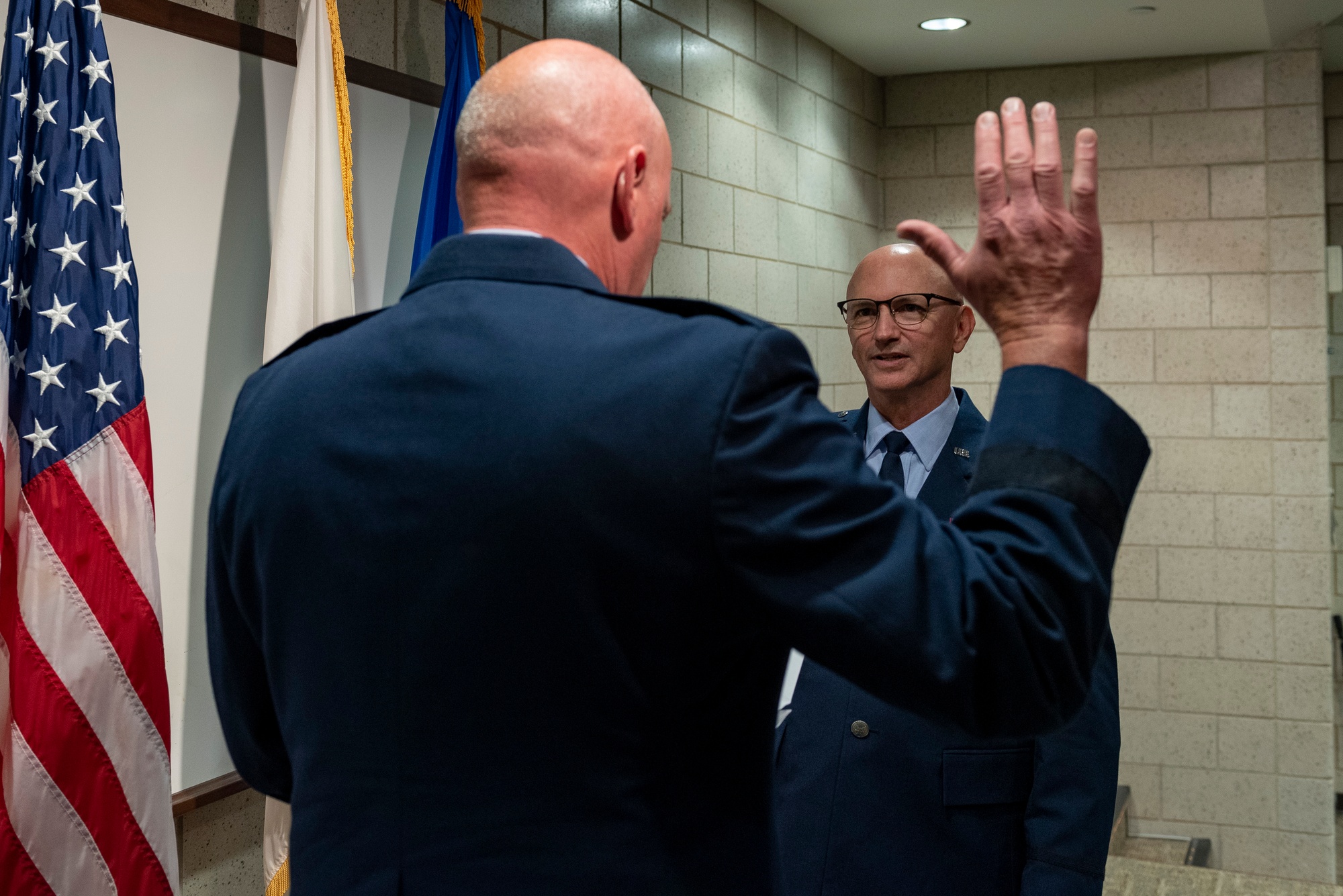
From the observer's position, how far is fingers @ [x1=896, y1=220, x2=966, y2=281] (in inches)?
31.5

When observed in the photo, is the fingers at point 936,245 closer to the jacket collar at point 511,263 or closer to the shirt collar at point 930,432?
the jacket collar at point 511,263

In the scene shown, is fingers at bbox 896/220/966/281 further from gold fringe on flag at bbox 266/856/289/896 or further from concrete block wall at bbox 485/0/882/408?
concrete block wall at bbox 485/0/882/408

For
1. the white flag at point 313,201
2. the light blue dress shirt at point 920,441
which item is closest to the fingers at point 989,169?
the light blue dress shirt at point 920,441

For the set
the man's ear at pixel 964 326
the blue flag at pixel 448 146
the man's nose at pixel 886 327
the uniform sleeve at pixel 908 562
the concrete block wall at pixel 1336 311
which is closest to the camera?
the uniform sleeve at pixel 908 562

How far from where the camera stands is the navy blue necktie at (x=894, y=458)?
5.97ft

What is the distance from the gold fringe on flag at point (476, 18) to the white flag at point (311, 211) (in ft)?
1.46

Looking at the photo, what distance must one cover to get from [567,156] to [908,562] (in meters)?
0.37

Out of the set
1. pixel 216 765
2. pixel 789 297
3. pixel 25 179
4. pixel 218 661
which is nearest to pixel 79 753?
pixel 216 765

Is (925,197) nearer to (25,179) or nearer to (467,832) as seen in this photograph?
(25,179)

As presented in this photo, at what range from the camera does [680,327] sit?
0.72 metres

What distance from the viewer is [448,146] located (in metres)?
2.58

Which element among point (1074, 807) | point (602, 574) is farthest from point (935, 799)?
point (602, 574)

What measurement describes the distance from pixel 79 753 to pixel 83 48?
3.63ft

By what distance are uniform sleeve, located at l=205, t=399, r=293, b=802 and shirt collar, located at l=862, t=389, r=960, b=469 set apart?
1092 millimetres
